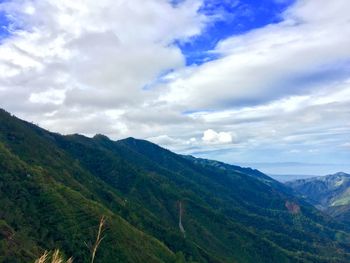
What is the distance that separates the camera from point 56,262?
13625 millimetres
